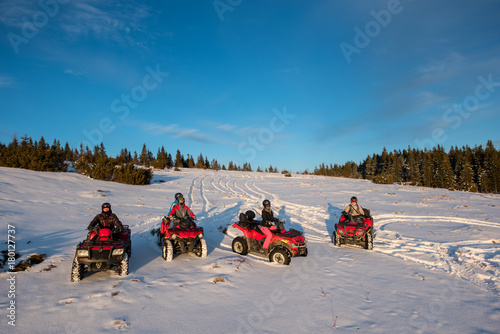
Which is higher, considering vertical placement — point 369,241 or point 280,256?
point 369,241

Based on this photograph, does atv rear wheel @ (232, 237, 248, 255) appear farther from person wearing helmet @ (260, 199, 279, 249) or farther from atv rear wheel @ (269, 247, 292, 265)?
atv rear wheel @ (269, 247, 292, 265)

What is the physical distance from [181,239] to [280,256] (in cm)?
303

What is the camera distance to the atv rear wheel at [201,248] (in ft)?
26.2

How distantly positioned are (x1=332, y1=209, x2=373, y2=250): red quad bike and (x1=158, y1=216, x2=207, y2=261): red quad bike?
16.8 feet

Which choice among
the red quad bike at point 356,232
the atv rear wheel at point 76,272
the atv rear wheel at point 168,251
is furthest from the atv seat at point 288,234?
the atv rear wheel at point 76,272

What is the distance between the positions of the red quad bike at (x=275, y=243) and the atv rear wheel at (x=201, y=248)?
4.14ft

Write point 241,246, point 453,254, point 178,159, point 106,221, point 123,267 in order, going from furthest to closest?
point 178,159 < point 241,246 < point 453,254 < point 106,221 < point 123,267

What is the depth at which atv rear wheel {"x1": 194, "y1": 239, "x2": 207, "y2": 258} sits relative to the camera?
7977 millimetres

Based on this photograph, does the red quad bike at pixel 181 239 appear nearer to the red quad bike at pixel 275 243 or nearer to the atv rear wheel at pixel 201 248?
the atv rear wheel at pixel 201 248

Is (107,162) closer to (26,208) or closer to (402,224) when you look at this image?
(26,208)

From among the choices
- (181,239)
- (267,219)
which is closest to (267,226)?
Result: (267,219)

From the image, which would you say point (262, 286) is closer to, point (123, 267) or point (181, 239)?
point (181, 239)

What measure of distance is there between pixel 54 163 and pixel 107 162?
13.9 feet

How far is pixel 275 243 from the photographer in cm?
802
